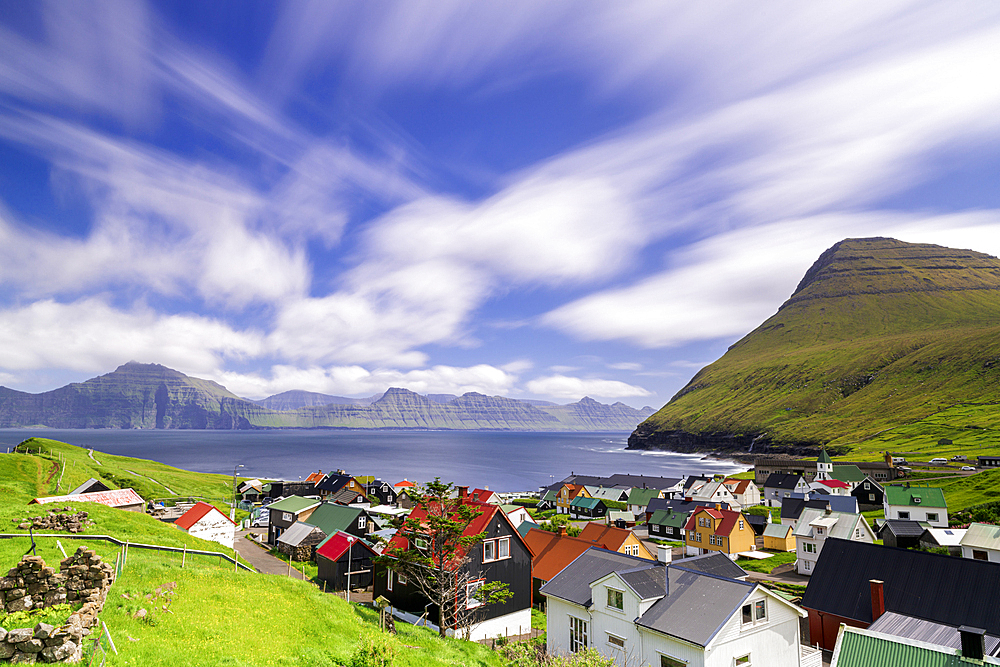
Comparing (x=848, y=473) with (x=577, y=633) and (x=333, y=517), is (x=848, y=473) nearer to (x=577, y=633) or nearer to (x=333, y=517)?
(x=333, y=517)

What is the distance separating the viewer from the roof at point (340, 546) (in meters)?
47.2

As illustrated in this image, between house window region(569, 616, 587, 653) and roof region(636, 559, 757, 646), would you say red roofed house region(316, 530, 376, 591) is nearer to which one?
house window region(569, 616, 587, 653)

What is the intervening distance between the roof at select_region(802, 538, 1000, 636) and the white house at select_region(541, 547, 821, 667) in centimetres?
507

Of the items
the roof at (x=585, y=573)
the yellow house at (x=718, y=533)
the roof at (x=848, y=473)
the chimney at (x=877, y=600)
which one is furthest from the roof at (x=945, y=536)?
the roof at (x=848, y=473)

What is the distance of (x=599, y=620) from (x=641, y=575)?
155 inches

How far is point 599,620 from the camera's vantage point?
3083 centimetres

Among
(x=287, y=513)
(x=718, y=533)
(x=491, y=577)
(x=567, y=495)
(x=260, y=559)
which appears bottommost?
(x=567, y=495)

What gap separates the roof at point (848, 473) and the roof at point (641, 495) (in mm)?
48459

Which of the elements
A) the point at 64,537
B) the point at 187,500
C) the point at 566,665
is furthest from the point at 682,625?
the point at 187,500

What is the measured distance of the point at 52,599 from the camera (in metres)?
16.0

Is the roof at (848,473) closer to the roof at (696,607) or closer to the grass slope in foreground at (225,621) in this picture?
the roof at (696,607)

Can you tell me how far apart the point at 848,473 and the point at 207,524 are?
137 m

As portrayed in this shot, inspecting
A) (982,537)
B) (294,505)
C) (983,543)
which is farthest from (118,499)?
(982,537)

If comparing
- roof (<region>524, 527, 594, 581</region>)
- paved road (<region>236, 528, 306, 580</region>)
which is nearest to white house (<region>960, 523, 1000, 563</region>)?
roof (<region>524, 527, 594, 581</region>)
